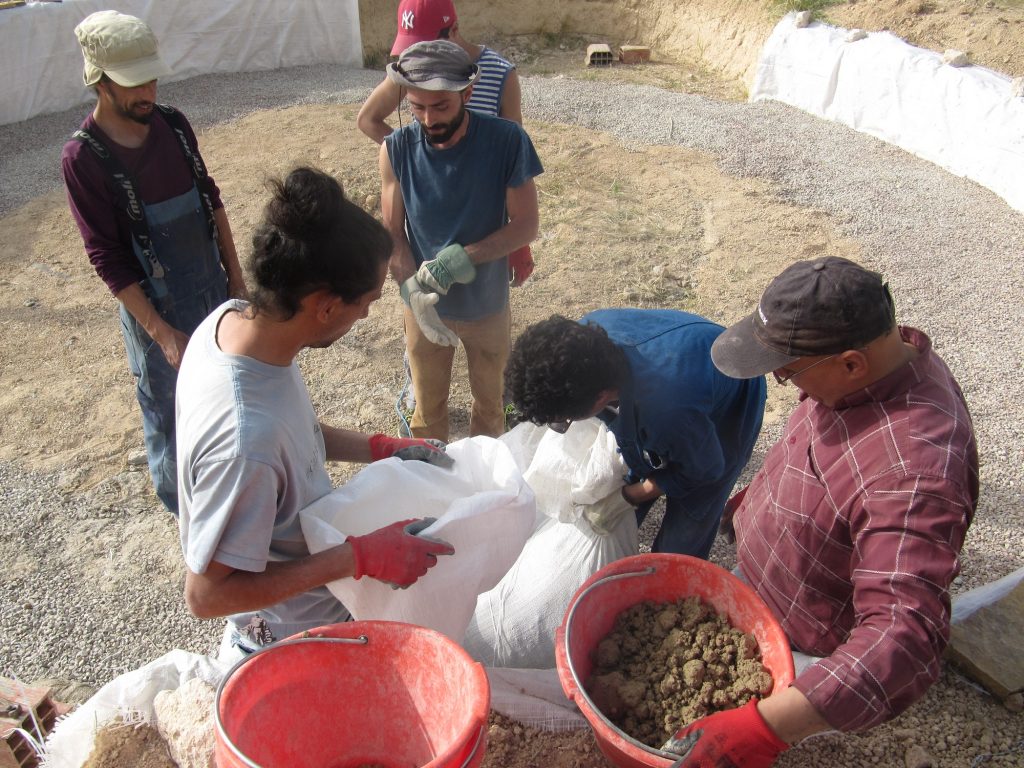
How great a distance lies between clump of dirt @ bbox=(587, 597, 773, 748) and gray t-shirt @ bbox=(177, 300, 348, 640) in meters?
0.87

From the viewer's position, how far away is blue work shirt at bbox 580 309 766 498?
83.3 inches

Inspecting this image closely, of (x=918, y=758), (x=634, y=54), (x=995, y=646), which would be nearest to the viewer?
(x=918, y=758)

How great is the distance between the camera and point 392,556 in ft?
5.42

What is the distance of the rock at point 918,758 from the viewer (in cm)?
211

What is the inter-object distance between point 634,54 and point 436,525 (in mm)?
10917

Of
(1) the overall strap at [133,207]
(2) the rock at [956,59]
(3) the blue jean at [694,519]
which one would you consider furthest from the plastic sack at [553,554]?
(2) the rock at [956,59]

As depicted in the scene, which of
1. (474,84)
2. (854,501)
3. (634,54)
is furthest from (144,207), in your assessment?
(634,54)

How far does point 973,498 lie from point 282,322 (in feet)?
4.69

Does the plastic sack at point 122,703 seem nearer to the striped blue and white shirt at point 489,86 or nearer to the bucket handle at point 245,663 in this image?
the bucket handle at point 245,663

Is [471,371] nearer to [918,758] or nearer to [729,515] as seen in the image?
[729,515]

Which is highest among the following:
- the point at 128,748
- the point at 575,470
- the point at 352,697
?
the point at 352,697

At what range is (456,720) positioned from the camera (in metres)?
1.58

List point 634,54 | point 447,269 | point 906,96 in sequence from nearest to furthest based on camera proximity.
Result: point 447,269, point 906,96, point 634,54

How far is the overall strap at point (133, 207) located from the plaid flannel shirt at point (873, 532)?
7.13 feet
